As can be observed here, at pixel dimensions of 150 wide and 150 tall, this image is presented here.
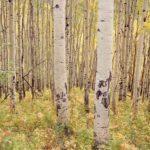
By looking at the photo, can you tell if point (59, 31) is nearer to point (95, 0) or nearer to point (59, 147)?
point (59, 147)

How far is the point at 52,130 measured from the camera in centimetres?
743

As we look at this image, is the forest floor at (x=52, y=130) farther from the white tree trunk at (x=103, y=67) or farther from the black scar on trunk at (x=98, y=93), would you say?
the black scar on trunk at (x=98, y=93)

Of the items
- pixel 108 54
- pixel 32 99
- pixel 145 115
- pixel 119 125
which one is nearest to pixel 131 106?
pixel 145 115

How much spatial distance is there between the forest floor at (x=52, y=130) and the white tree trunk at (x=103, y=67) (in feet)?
1.40

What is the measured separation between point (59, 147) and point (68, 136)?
0.58 meters

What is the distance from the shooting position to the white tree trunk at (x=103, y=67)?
19.8ft

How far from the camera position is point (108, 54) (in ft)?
20.1

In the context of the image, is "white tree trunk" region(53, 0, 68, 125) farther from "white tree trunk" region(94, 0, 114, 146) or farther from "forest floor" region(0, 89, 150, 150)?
"white tree trunk" region(94, 0, 114, 146)

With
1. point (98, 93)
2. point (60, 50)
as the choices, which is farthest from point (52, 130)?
point (60, 50)

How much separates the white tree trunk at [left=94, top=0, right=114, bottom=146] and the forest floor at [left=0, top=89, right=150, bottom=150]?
43cm

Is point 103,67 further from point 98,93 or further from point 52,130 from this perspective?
point 52,130

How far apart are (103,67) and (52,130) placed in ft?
7.28

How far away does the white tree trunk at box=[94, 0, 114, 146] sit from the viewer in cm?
604

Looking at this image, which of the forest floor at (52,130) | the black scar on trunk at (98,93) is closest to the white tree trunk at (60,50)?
the forest floor at (52,130)
